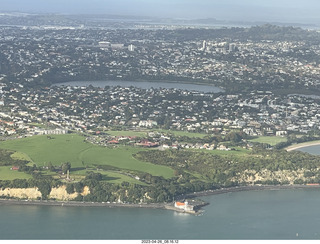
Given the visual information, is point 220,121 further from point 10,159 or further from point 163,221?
point 163,221

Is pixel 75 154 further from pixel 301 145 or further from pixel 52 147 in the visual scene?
pixel 301 145

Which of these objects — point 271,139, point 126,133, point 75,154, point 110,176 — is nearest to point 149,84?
point 126,133

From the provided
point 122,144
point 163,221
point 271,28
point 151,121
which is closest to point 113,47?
point 271,28

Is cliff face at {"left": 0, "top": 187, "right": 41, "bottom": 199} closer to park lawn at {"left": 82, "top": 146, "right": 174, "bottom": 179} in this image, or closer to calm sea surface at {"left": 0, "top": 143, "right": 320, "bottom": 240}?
calm sea surface at {"left": 0, "top": 143, "right": 320, "bottom": 240}

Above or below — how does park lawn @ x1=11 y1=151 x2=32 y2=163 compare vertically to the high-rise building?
above

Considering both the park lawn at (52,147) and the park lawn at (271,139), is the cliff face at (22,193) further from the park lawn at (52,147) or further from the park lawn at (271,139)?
the park lawn at (271,139)

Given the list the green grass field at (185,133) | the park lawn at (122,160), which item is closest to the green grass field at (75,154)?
the park lawn at (122,160)

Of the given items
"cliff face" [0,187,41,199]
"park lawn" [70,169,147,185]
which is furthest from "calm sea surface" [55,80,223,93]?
"cliff face" [0,187,41,199]
